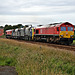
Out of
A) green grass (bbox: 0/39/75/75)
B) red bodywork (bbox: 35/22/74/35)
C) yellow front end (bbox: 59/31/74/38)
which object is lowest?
green grass (bbox: 0/39/75/75)

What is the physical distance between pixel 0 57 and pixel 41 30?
1675 cm

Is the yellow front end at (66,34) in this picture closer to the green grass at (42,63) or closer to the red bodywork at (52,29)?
the red bodywork at (52,29)

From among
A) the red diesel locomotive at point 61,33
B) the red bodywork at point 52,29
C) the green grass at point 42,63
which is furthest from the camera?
the red bodywork at point 52,29

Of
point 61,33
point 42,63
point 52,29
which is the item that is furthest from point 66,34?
point 42,63

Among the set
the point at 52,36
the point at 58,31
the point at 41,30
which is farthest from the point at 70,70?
the point at 41,30

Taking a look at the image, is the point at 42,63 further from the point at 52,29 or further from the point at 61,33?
the point at 52,29

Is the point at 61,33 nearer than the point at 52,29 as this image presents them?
Yes

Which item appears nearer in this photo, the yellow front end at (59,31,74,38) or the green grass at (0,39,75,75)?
the green grass at (0,39,75,75)

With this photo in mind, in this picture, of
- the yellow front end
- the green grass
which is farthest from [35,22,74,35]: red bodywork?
the green grass

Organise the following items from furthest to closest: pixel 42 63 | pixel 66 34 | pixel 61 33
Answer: pixel 66 34
pixel 61 33
pixel 42 63

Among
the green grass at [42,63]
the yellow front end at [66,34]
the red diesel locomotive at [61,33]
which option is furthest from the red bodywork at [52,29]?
the green grass at [42,63]

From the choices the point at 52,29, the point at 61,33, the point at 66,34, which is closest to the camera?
the point at 61,33

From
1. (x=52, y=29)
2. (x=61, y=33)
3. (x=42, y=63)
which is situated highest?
(x=52, y=29)

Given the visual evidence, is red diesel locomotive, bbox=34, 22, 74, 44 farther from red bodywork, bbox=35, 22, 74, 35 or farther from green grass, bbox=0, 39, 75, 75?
green grass, bbox=0, 39, 75, 75
